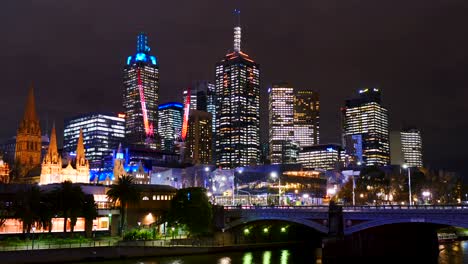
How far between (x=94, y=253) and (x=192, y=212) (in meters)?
27.9

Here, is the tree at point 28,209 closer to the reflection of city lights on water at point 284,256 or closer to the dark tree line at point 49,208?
the dark tree line at point 49,208

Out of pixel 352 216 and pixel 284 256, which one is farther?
pixel 284 256

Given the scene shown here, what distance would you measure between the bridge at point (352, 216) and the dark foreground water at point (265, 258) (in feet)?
23.4

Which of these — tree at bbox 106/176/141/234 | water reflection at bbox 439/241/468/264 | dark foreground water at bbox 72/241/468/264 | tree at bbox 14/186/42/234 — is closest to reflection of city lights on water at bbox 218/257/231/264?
dark foreground water at bbox 72/241/468/264

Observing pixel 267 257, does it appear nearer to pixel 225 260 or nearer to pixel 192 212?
pixel 225 260

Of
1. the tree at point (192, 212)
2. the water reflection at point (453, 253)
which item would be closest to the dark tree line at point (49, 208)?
the tree at point (192, 212)

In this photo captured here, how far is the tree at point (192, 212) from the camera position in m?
115

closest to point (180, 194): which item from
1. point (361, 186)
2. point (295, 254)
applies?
point (295, 254)

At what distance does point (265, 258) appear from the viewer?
4008 inches

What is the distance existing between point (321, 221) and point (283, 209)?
29.6 ft

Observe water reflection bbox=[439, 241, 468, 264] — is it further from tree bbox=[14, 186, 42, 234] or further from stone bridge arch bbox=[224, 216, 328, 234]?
tree bbox=[14, 186, 42, 234]

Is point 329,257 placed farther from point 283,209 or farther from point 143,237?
point 143,237

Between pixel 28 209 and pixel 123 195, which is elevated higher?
pixel 123 195

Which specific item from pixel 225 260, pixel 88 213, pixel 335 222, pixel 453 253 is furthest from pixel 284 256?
pixel 88 213
